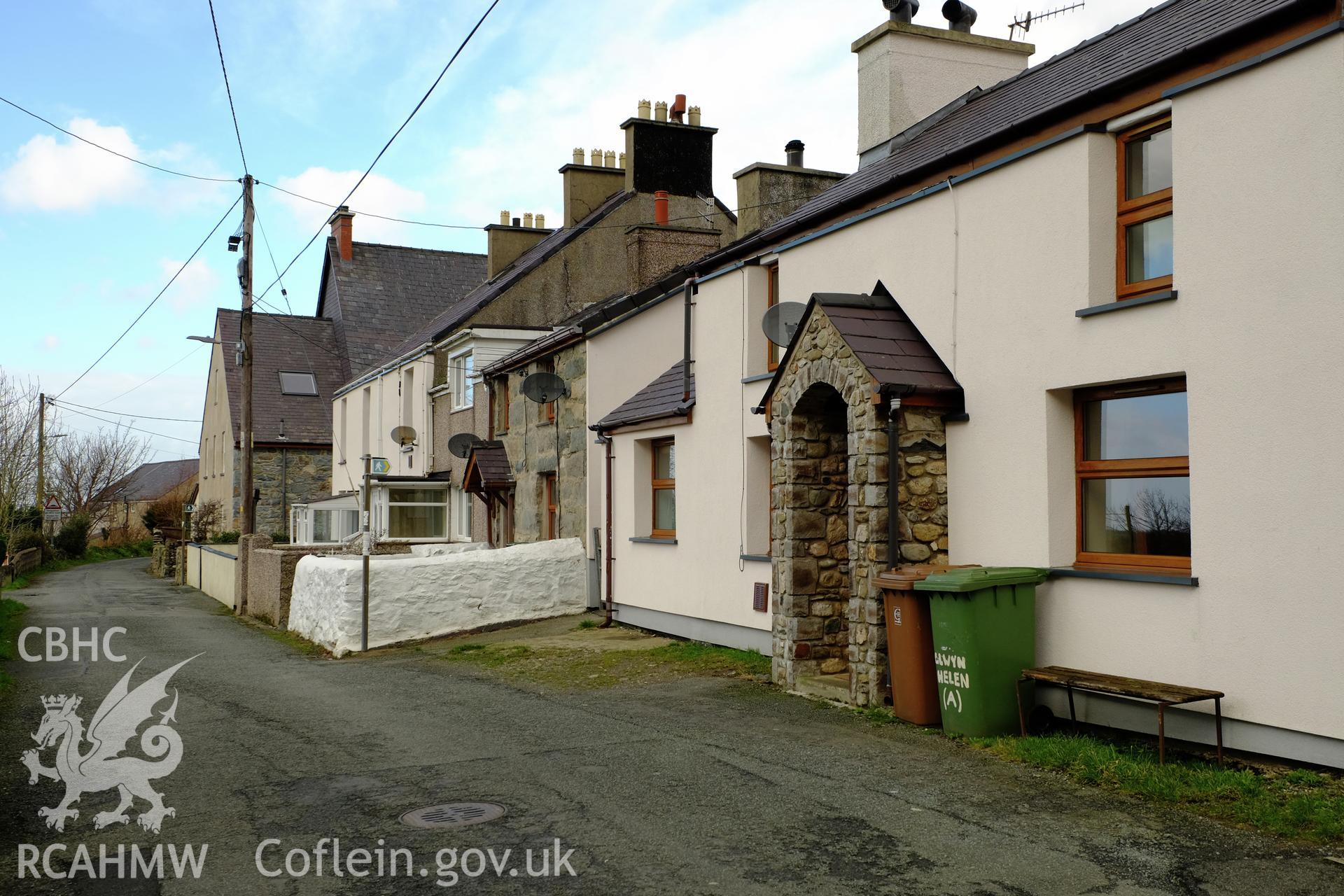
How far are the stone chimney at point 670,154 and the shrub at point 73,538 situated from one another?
37226mm

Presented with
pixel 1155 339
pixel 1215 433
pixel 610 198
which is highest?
pixel 610 198

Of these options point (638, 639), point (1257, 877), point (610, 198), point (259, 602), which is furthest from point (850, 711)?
point (610, 198)

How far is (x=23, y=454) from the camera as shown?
44312 mm

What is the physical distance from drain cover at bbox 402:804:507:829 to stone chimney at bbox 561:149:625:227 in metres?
24.7

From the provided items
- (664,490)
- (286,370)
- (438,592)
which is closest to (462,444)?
(438,592)

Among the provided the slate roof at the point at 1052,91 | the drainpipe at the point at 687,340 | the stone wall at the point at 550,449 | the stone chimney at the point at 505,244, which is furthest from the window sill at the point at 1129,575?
the stone chimney at the point at 505,244

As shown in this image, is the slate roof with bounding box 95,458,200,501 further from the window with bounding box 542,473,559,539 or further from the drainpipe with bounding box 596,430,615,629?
the drainpipe with bounding box 596,430,615,629

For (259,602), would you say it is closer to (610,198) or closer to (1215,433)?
(610,198)

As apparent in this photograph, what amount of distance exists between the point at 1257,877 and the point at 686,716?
5203 millimetres

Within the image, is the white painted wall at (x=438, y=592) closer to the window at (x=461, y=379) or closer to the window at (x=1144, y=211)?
the window at (x=461, y=379)

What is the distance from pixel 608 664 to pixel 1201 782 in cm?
770

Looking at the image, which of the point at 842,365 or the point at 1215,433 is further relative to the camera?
the point at 842,365

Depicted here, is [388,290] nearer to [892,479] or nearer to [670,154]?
[670,154]

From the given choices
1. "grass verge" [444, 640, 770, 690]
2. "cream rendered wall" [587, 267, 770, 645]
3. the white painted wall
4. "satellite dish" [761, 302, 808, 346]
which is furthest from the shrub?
"satellite dish" [761, 302, 808, 346]
